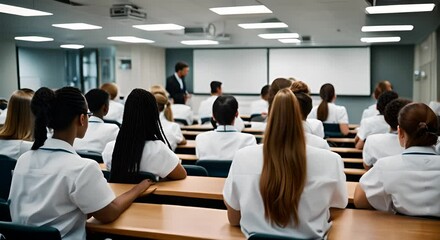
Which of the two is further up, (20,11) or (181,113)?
(20,11)

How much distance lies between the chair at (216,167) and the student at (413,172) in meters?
1.37

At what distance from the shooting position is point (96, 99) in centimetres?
434

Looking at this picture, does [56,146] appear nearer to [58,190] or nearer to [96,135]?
[58,190]

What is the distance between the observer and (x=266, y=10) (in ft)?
22.2

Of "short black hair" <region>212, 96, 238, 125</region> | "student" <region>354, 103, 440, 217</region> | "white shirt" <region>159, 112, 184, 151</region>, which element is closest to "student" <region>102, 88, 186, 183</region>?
"short black hair" <region>212, 96, 238, 125</region>

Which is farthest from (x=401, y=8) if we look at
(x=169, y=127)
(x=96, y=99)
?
(x=96, y=99)

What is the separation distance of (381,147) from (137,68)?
1083 cm

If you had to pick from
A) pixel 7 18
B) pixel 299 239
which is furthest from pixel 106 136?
pixel 7 18

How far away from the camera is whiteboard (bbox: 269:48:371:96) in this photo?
42.9 ft

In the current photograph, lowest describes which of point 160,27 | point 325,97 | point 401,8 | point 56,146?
point 56,146

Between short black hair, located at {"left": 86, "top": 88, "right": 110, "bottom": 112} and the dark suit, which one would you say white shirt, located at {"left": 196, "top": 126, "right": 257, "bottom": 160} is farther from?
the dark suit

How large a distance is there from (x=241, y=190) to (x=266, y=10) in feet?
16.8

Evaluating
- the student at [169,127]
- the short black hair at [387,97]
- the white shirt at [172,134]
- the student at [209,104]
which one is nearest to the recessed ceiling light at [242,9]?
the student at [169,127]

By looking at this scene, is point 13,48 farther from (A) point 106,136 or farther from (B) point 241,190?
(B) point 241,190
